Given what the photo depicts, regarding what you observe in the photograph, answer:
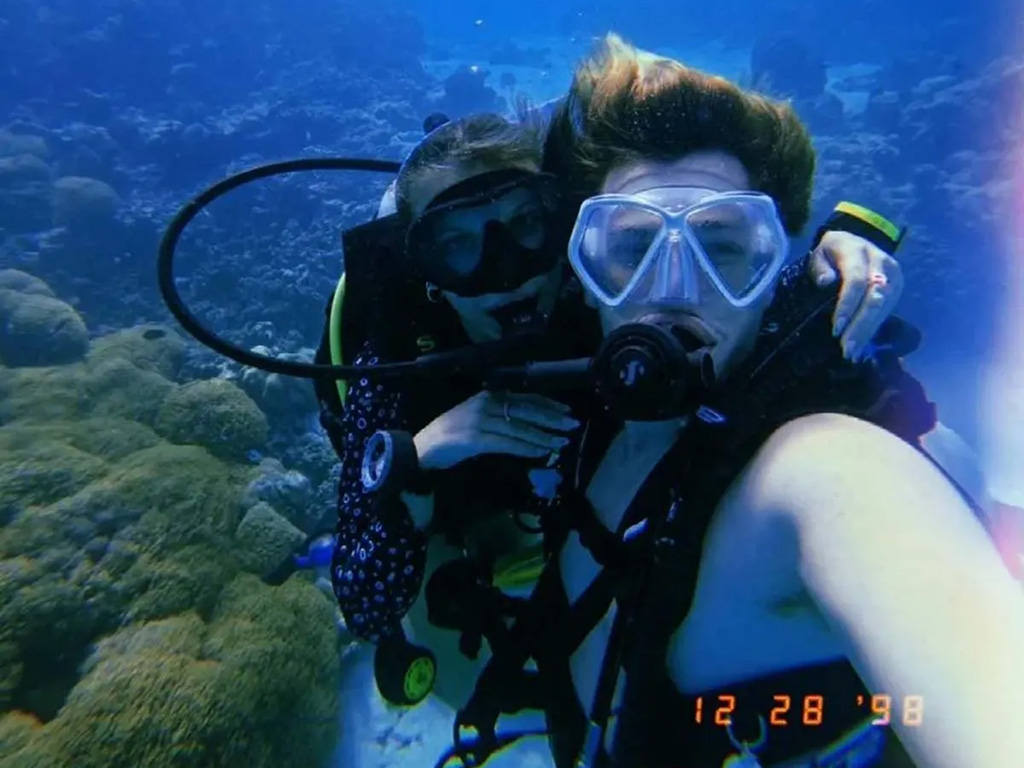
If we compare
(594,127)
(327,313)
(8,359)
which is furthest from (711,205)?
(8,359)

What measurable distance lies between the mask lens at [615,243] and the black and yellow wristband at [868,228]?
→ 1.95 ft

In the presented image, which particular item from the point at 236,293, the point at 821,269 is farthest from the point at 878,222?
the point at 236,293

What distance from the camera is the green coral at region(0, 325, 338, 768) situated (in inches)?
179

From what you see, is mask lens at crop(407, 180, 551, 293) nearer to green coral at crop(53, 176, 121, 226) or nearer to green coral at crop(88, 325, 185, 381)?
green coral at crop(88, 325, 185, 381)

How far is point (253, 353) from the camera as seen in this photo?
2607 mm

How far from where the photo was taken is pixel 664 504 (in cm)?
166

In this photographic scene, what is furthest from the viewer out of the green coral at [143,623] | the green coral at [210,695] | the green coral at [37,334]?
the green coral at [37,334]

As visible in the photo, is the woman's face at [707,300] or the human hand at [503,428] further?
the human hand at [503,428]

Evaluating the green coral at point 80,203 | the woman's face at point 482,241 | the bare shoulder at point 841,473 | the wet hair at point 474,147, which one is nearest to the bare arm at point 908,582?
the bare shoulder at point 841,473

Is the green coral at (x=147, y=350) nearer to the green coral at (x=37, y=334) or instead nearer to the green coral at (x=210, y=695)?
the green coral at (x=37, y=334)

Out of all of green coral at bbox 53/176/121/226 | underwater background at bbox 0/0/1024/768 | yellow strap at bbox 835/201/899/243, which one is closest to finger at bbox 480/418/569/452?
yellow strap at bbox 835/201/899/243

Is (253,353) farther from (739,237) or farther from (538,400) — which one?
(739,237)

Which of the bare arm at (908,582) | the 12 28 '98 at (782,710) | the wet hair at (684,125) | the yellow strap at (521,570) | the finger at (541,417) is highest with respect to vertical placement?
the wet hair at (684,125)

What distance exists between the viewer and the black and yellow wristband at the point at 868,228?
6.68 feet
